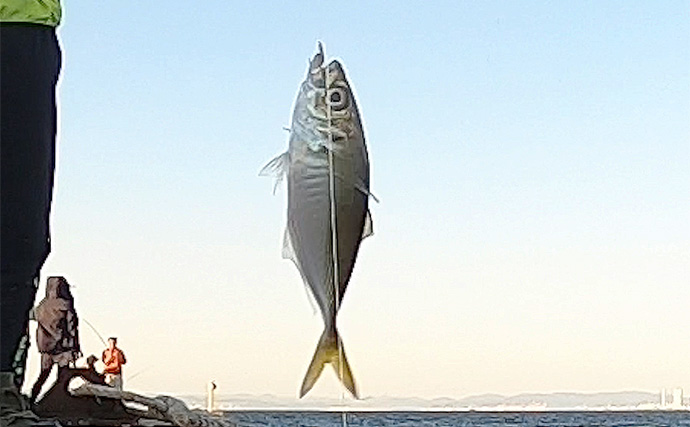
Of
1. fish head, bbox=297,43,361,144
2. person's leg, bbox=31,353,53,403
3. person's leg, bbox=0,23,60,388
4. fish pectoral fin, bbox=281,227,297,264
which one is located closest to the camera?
person's leg, bbox=0,23,60,388

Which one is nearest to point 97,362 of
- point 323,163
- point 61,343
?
point 61,343

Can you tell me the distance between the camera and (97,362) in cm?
374

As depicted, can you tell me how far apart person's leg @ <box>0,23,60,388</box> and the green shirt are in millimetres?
16

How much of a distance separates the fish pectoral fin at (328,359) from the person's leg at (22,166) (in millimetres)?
900

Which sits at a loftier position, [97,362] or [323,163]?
[323,163]

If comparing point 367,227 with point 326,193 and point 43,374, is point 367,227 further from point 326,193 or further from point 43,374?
point 43,374

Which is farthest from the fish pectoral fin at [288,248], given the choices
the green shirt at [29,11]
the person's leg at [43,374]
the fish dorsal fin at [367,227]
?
the green shirt at [29,11]

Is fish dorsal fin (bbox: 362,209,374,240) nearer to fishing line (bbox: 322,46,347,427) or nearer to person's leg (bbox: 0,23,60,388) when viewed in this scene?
fishing line (bbox: 322,46,347,427)

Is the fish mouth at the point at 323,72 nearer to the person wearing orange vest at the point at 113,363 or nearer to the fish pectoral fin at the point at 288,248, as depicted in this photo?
the fish pectoral fin at the point at 288,248

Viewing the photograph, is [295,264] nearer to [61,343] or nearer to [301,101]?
[301,101]

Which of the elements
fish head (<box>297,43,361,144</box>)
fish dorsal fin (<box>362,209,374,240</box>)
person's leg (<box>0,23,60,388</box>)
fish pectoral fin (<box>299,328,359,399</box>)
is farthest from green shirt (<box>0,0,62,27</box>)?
fish pectoral fin (<box>299,328,359,399</box>)

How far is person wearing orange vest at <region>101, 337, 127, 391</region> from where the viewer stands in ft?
12.5

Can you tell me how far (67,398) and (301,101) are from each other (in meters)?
1.04

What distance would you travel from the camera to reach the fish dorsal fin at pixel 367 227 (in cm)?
375
